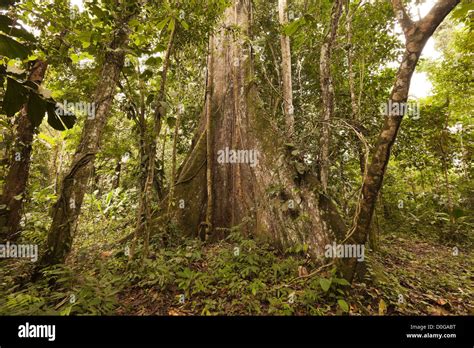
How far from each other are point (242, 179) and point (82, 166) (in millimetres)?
2710

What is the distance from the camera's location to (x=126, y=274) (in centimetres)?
334

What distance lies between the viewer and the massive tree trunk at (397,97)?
7.45ft

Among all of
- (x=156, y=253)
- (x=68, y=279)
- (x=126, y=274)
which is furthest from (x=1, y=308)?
(x=156, y=253)

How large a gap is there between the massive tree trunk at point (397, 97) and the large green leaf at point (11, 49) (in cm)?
271

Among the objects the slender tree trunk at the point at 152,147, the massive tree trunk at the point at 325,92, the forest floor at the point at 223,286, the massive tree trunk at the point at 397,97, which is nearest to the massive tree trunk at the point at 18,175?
the forest floor at the point at 223,286

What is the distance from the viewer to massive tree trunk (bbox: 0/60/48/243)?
425 centimetres

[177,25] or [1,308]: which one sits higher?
[177,25]

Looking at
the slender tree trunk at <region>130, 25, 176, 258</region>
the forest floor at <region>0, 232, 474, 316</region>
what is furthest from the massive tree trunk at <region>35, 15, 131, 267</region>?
the slender tree trunk at <region>130, 25, 176, 258</region>

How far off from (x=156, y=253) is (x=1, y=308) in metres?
1.82

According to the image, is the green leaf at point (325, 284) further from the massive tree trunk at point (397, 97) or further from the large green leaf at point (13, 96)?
the large green leaf at point (13, 96)

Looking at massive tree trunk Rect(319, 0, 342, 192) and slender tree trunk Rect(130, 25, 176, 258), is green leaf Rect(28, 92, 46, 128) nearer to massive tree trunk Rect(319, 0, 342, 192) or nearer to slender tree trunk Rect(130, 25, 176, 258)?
slender tree trunk Rect(130, 25, 176, 258)

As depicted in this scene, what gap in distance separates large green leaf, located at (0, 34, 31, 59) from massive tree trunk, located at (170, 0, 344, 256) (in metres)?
3.39
